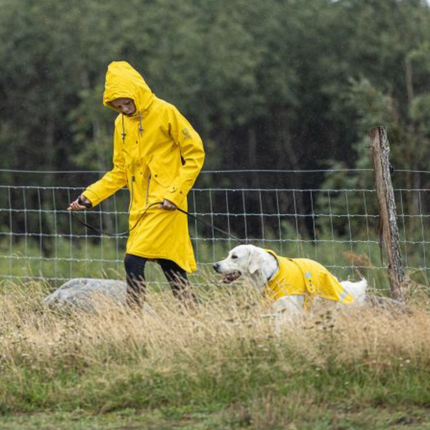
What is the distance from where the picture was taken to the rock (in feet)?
30.3

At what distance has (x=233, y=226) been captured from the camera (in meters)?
30.0

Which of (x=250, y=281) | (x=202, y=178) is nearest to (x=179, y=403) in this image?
(x=250, y=281)

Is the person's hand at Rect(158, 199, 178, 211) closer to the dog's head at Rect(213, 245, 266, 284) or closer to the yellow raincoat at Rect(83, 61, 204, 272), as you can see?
the yellow raincoat at Rect(83, 61, 204, 272)

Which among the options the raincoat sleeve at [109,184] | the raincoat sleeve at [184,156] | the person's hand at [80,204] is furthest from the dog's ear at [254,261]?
the person's hand at [80,204]

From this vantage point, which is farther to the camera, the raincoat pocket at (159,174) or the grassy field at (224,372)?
the raincoat pocket at (159,174)

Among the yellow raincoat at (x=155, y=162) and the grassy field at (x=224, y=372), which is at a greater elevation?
the yellow raincoat at (x=155, y=162)

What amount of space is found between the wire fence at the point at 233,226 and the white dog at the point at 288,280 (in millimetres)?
775

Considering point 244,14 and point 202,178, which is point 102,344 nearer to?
point 202,178

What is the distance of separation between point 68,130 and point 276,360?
3383 cm

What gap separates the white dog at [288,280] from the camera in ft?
→ 28.5

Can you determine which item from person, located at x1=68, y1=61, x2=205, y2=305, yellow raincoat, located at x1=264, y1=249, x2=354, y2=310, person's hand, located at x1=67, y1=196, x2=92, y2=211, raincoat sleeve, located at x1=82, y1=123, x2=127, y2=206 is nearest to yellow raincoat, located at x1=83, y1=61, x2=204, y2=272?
person, located at x1=68, y1=61, x2=205, y2=305

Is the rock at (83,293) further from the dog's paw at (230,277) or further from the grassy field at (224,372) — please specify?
the grassy field at (224,372)

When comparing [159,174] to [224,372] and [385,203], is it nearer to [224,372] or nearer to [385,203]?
[385,203]

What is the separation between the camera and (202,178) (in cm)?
3628
